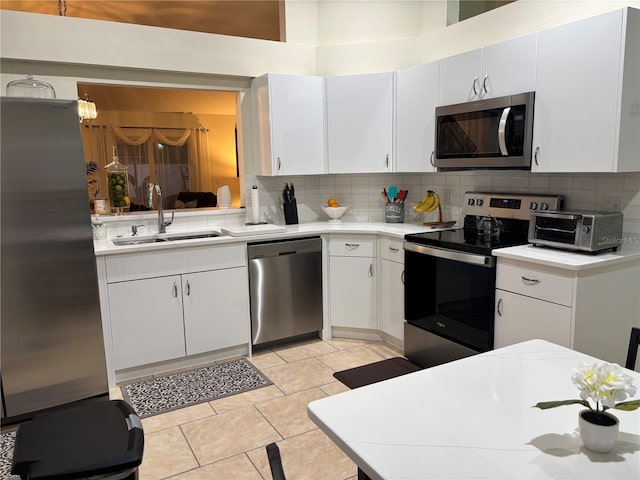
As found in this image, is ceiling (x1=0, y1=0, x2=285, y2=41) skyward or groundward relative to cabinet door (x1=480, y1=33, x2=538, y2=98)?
skyward

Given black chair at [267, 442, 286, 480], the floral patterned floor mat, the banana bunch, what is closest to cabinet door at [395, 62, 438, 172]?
the banana bunch

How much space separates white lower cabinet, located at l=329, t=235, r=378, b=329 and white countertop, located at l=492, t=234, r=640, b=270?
4.02 ft

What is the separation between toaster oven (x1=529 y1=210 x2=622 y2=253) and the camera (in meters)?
2.56

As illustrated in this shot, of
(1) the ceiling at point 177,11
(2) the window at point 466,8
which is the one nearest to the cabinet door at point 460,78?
(2) the window at point 466,8

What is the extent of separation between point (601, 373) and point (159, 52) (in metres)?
3.62

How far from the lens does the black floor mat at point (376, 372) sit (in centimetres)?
325

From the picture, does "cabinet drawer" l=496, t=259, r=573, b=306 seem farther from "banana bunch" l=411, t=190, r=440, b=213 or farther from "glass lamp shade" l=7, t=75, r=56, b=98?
"glass lamp shade" l=7, t=75, r=56, b=98

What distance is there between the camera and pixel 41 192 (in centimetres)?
266

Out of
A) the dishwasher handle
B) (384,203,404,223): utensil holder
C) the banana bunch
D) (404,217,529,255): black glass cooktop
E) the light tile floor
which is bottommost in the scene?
the light tile floor

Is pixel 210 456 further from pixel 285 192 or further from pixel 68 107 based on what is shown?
pixel 285 192

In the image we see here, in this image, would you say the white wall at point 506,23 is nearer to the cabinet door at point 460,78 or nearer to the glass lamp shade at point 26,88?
the cabinet door at point 460,78

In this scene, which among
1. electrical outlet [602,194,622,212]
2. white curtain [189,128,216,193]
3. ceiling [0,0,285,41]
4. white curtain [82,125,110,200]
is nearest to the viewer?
electrical outlet [602,194,622,212]

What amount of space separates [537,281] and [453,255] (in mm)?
576

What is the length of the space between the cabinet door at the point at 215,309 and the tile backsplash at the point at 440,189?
87 cm
